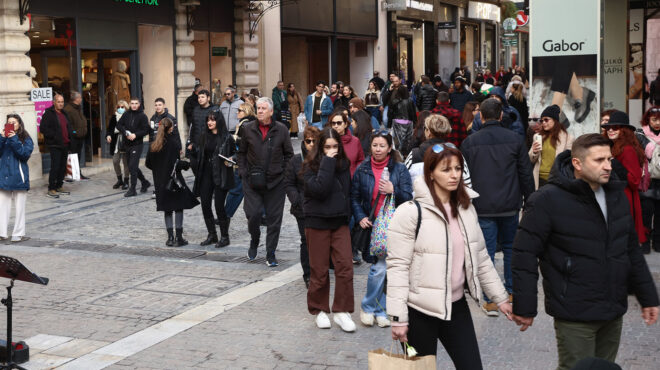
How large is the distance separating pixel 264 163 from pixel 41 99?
367 inches

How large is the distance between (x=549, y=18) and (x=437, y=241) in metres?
7.54

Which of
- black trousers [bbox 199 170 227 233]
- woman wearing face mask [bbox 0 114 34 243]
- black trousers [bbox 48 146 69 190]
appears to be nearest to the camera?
black trousers [bbox 199 170 227 233]

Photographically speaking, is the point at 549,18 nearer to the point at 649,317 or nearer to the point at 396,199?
the point at 396,199

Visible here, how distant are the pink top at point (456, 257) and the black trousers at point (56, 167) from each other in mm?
12403

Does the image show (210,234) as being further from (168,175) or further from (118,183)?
(118,183)

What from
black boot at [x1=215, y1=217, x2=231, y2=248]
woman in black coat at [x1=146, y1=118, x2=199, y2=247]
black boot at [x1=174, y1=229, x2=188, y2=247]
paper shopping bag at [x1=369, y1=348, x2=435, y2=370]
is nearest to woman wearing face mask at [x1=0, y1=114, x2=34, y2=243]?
woman in black coat at [x1=146, y1=118, x2=199, y2=247]

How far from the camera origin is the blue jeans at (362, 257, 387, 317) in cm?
756

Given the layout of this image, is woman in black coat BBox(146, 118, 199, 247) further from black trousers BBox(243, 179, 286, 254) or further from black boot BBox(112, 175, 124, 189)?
black boot BBox(112, 175, 124, 189)

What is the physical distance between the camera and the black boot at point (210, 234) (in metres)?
11.5

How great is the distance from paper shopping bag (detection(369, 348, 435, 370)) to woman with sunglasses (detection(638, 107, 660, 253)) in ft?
21.7

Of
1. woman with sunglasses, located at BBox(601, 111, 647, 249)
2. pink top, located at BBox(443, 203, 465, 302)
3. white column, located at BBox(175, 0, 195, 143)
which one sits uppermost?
white column, located at BBox(175, 0, 195, 143)

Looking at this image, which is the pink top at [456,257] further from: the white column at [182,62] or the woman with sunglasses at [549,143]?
the white column at [182,62]

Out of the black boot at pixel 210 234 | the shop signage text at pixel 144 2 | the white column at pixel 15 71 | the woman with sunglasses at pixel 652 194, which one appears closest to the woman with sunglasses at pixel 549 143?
the woman with sunglasses at pixel 652 194

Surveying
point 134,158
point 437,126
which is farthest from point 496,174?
point 134,158
